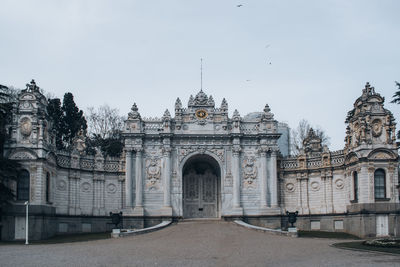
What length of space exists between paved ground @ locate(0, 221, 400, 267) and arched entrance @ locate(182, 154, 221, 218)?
52.5 feet

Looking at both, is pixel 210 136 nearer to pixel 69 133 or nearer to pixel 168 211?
pixel 168 211

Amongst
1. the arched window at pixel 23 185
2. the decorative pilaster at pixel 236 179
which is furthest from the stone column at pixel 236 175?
the arched window at pixel 23 185

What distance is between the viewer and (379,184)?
148 ft

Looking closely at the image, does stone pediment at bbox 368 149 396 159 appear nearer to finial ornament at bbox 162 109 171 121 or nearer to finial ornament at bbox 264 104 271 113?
finial ornament at bbox 264 104 271 113

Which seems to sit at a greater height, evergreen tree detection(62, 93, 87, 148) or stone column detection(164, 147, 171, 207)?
evergreen tree detection(62, 93, 87, 148)

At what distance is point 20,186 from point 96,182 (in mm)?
9463

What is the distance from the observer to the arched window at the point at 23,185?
4347cm

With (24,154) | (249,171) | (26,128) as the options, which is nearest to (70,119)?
(26,128)

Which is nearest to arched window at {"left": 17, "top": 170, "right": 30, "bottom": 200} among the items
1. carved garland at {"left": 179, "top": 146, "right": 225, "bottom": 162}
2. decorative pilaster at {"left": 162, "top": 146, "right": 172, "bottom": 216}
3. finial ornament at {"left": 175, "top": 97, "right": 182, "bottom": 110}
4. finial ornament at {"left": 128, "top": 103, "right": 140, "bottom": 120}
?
finial ornament at {"left": 128, "top": 103, "right": 140, "bottom": 120}

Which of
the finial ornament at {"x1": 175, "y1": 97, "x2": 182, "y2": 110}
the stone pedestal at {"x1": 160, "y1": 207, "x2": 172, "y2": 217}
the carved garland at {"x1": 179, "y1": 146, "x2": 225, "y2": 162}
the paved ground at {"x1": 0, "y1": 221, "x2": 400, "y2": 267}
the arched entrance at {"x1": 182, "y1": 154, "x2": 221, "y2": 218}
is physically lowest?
the paved ground at {"x1": 0, "y1": 221, "x2": 400, "y2": 267}

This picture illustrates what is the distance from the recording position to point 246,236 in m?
37.3

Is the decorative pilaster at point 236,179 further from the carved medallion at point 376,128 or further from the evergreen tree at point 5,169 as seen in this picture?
the evergreen tree at point 5,169

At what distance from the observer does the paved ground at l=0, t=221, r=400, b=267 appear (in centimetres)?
2367

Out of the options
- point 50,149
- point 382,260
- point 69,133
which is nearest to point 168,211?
point 50,149
